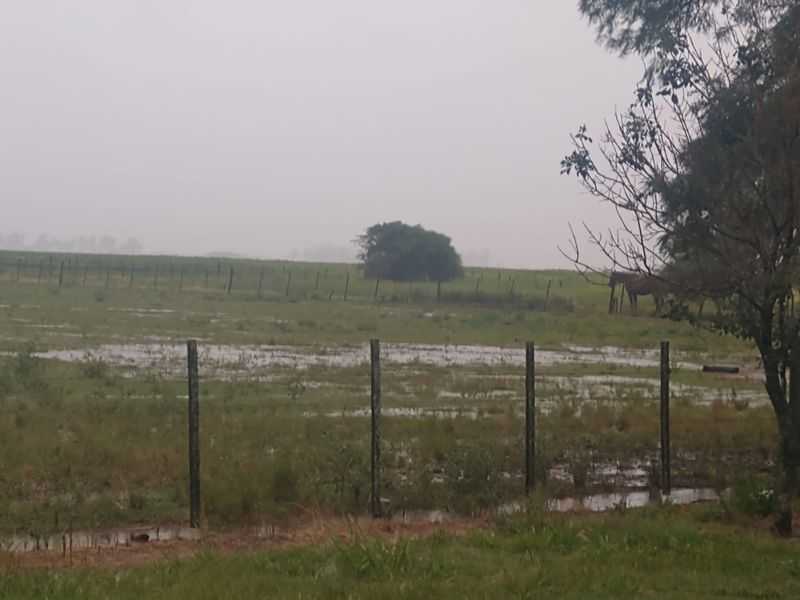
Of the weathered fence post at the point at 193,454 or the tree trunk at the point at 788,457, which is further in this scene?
the weathered fence post at the point at 193,454

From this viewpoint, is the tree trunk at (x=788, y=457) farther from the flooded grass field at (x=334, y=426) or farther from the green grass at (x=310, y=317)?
the green grass at (x=310, y=317)

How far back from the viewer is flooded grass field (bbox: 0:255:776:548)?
39.5 feet

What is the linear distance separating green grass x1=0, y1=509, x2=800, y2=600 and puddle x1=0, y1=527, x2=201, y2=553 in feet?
5.43

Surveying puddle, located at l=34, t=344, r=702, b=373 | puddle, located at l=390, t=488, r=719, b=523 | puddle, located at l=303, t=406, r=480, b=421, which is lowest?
puddle, located at l=390, t=488, r=719, b=523

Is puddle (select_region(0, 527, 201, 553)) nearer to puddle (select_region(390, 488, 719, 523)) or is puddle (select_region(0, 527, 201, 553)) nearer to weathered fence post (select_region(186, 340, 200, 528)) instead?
weathered fence post (select_region(186, 340, 200, 528))

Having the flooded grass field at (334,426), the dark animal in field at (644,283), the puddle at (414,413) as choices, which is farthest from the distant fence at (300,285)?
the dark animal in field at (644,283)

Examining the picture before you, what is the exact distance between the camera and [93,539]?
1044cm

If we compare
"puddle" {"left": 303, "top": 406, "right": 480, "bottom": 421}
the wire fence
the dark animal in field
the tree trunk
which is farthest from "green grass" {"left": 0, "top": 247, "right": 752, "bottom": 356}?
the tree trunk

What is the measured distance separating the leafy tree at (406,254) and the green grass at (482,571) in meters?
79.4

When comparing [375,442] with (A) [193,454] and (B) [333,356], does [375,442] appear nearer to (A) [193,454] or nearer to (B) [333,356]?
(A) [193,454]

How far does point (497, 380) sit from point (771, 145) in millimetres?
14722

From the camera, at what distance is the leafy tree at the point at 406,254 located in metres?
90.3

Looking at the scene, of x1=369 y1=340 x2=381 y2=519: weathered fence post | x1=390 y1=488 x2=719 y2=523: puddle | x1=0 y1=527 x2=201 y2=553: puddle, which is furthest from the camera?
x1=390 y1=488 x2=719 y2=523: puddle

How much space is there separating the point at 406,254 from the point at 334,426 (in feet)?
242
